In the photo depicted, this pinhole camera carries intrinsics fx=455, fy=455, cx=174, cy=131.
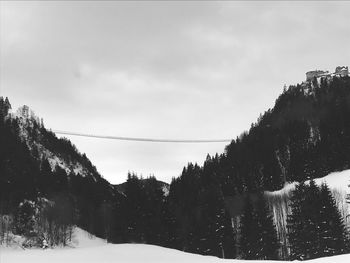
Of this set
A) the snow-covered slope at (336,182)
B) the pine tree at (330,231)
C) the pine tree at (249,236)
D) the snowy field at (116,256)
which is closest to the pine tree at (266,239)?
the pine tree at (249,236)

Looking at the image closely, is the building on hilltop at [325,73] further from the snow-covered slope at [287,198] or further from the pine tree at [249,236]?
the pine tree at [249,236]

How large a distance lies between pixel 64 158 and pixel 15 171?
5764 cm

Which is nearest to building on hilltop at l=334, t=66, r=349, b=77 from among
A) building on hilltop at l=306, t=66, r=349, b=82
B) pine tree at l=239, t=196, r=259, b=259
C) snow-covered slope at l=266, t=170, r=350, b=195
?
building on hilltop at l=306, t=66, r=349, b=82

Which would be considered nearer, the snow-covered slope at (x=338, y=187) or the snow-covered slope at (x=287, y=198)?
the snow-covered slope at (x=338, y=187)

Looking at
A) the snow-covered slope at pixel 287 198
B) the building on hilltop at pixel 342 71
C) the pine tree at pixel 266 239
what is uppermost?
the building on hilltop at pixel 342 71

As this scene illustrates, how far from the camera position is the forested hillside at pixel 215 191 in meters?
67.2

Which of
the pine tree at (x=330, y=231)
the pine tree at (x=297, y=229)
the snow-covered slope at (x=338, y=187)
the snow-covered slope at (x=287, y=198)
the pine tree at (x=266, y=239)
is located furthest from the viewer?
the snow-covered slope at (x=287, y=198)

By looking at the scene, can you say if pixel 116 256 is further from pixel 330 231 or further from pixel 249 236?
pixel 249 236

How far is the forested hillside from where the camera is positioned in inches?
2645

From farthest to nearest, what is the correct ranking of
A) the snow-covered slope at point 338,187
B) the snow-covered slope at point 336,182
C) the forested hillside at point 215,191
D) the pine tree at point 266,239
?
1. the snow-covered slope at point 336,182
2. the snow-covered slope at point 338,187
3. the forested hillside at point 215,191
4. the pine tree at point 266,239

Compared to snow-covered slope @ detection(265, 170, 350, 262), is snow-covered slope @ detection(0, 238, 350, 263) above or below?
below

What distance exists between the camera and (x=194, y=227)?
78.1 metres

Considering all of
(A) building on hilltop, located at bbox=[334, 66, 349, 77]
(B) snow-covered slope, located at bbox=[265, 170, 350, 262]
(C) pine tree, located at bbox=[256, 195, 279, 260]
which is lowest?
(C) pine tree, located at bbox=[256, 195, 279, 260]

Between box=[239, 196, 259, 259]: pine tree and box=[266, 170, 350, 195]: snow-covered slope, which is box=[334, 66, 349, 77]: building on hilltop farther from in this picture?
box=[239, 196, 259, 259]: pine tree
